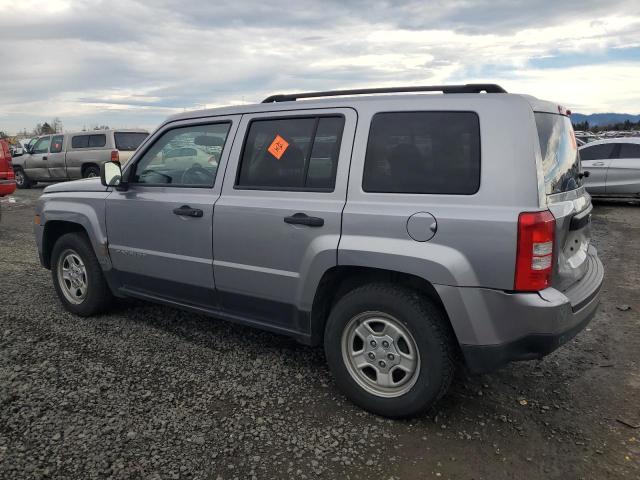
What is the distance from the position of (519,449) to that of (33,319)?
4148 millimetres

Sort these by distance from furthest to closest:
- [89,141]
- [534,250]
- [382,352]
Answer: [89,141] → [382,352] → [534,250]

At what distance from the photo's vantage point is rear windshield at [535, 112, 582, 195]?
2754 millimetres

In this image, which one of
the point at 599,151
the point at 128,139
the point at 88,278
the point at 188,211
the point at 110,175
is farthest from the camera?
the point at 128,139

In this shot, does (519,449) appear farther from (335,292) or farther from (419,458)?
(335,292)

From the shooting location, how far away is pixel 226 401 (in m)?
3.28

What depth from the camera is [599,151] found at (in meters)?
12.2

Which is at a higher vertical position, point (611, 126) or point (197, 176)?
point (611, 126)

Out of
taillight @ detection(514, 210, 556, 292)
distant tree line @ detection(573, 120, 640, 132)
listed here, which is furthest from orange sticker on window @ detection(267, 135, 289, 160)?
distant tree line @ detection(573, 120, 640, 132)

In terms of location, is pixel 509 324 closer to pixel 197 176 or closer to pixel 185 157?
pixel 197 176

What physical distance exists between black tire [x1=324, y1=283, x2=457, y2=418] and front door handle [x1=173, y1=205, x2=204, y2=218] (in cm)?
126

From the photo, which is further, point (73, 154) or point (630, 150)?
point (73, 154)

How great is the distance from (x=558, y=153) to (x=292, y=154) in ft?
5.32

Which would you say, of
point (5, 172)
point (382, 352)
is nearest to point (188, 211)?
point (382, 352)

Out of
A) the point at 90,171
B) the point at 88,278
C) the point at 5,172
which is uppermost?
the point at 5,172
